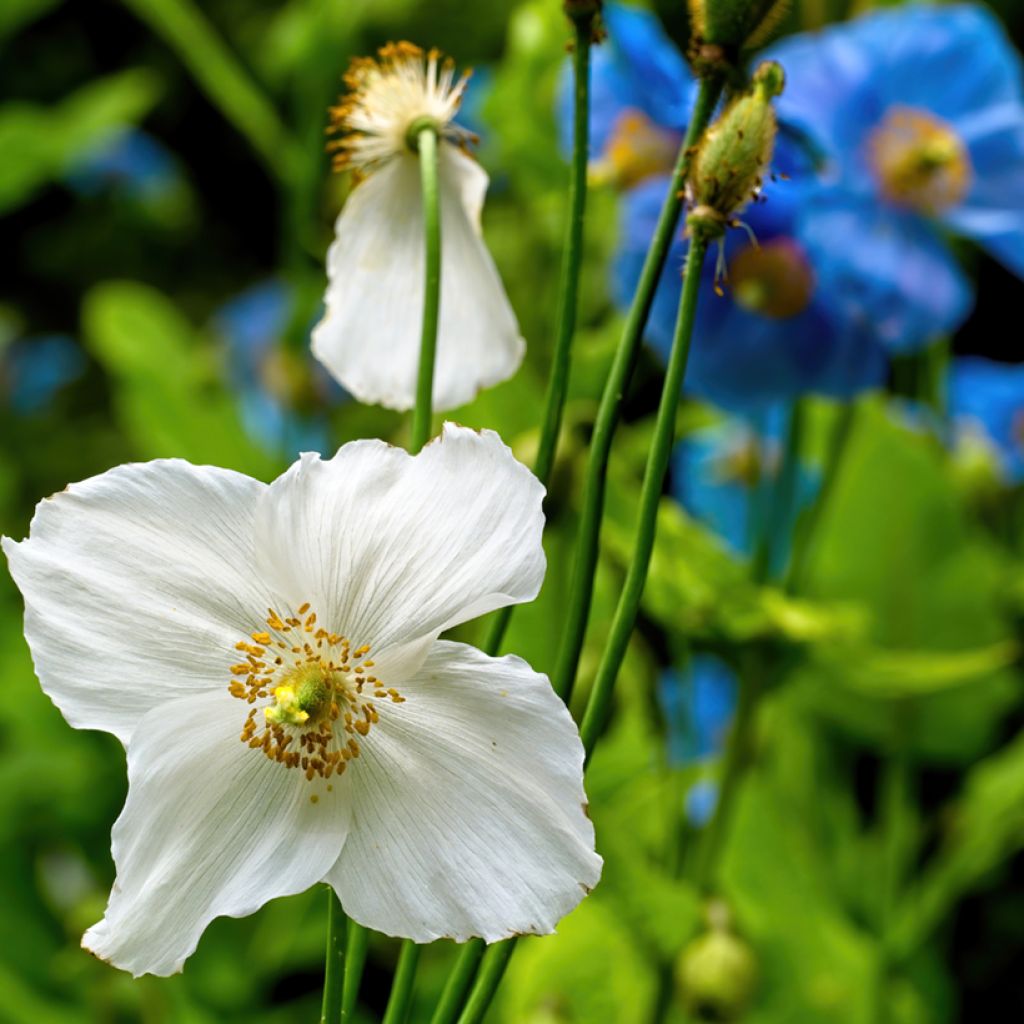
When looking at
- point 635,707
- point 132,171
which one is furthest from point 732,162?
point 132,171

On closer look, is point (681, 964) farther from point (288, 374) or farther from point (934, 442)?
point (288, 374)

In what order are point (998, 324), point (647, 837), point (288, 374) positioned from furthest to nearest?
point (998, 324)
point (288, 374)
point (647, 837)

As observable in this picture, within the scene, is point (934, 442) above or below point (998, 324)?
above

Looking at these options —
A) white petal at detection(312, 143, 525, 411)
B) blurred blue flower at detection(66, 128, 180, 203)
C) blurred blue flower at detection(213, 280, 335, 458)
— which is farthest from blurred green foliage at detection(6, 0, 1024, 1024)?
blurred blue flower at detection(66, 128, 180, 203)

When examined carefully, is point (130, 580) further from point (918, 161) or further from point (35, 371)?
point (35, 371)

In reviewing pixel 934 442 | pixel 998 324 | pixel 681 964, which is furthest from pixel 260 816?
pixel 998 324

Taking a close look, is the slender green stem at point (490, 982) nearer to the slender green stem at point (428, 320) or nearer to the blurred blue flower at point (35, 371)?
the slender green stem at point (428, 320)

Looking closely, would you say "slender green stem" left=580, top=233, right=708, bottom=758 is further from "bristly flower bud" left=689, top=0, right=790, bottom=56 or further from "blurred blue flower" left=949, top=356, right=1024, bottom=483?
"blurred blue flower" left=949, top=356, right=1024, bottom=483
